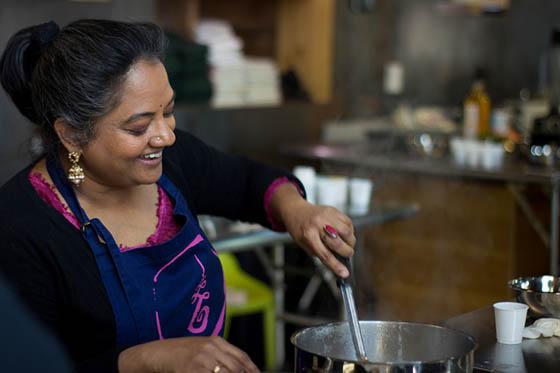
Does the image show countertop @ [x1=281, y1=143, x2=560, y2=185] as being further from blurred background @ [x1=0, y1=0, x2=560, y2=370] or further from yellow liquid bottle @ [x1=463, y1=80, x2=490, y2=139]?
yellow liquid bottle @ [x1=463, y1=80, x2=490, y2=139]

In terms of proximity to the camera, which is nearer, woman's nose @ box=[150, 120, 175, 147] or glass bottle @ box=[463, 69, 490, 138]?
woman's nose @ box=[150, 120, 175, 147]

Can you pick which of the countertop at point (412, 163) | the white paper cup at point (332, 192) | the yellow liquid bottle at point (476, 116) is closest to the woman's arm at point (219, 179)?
the white paper cup at point (332, 192)

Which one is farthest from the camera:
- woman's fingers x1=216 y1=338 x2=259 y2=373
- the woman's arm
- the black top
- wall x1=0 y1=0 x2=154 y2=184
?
wall x1=0 y1=0 x2=154 y2=184

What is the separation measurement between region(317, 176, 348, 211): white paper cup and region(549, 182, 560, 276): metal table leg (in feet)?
3.22

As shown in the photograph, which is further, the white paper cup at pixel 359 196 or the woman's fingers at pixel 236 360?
the white paper cup at pixel 359 196

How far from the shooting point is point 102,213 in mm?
1871

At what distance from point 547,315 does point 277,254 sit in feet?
8.82

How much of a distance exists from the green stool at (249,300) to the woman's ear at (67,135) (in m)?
2.13

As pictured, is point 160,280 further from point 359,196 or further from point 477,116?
point 477,116

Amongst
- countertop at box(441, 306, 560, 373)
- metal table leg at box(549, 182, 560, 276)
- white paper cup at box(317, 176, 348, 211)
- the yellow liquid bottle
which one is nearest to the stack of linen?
the yellow liquid bottle

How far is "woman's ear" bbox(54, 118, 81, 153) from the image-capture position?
1825mm

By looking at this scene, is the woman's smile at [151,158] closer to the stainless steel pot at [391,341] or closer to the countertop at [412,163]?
the stainless steel pot at [391,341]

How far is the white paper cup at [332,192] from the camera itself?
3.74m

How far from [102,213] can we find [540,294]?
0.88m
